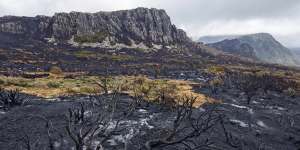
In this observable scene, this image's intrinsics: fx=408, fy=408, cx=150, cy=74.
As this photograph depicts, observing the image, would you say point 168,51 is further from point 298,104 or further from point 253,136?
point 253,136

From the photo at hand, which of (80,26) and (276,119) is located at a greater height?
(80,26)

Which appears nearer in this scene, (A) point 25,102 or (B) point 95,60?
(A) point 25,102

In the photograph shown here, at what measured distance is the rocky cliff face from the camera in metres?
165

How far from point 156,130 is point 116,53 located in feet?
347

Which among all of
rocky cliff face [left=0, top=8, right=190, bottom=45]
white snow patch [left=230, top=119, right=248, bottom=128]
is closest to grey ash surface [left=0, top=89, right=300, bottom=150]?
white snow patch [left=230, top=119, right=248, bottom=128]

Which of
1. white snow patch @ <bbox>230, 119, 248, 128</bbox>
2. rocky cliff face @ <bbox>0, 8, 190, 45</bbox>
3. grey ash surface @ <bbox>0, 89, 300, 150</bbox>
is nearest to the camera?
grey ash surface @ <bbox>0, 89, 300, 150</bbox>

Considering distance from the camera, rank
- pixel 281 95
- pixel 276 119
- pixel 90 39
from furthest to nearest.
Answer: pixel 90 39 < pixel 281 95 < pixel 276 119

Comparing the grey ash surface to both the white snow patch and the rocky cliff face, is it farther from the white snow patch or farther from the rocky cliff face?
the rocky cliff face

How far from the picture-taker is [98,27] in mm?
172875

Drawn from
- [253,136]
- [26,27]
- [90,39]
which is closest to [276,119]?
[253,136]

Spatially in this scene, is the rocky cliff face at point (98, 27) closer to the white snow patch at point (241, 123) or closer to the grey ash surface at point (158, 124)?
the grey ash surface at point (158, 124)

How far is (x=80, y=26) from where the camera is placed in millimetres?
168625

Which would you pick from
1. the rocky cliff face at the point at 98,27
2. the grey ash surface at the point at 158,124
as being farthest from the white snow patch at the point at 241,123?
the rocky cliff face at the point at 98,27

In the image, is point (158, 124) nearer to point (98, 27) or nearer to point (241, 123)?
point (241, 123)
